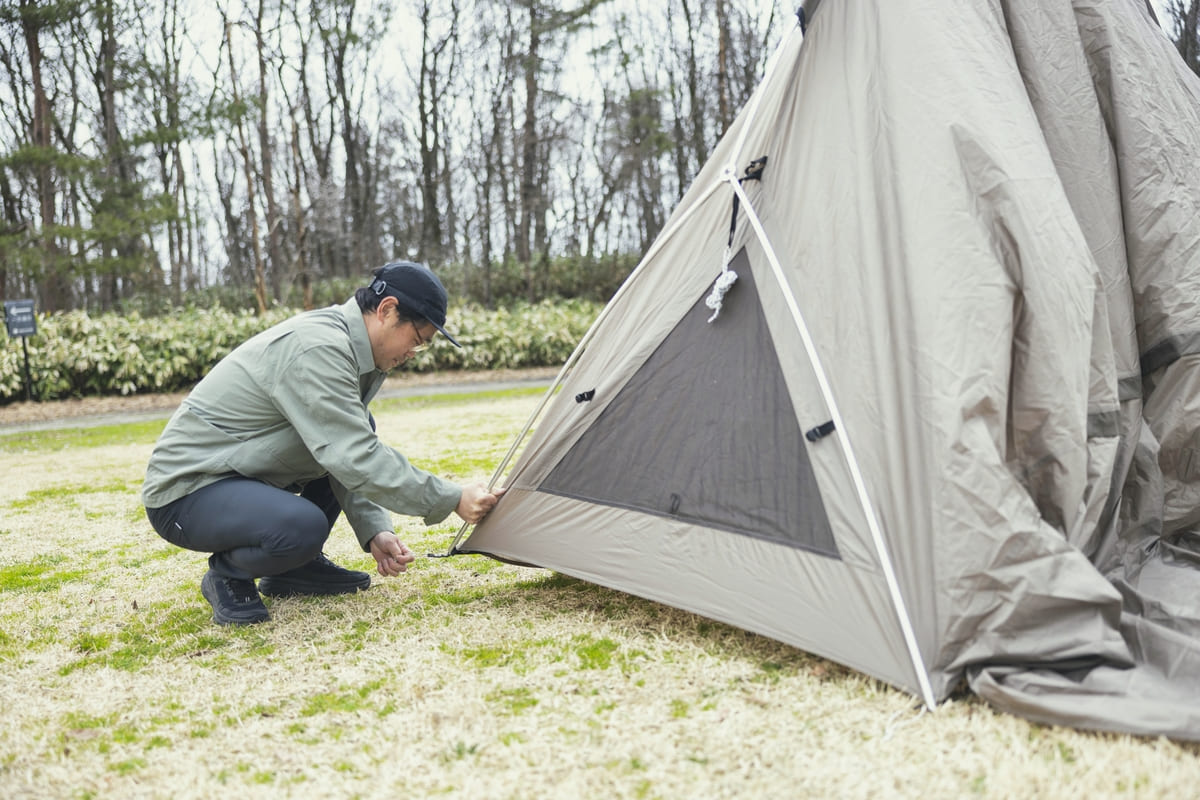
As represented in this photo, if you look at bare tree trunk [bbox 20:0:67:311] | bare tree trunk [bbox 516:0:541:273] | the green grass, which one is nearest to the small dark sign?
the green grass

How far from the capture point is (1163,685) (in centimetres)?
216

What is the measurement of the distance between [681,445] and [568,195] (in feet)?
81.0

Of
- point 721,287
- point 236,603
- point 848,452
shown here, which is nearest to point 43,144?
point 236,603

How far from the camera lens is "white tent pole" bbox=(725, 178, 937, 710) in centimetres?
227

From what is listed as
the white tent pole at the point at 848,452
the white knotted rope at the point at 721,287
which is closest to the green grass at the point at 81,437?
the white knotted rope at the point at 721,287

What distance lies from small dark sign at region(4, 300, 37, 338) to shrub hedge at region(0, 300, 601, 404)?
3.91 ft

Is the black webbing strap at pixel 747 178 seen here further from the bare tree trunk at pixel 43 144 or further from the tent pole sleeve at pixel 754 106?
the bare tree trunk at pixel 43 144

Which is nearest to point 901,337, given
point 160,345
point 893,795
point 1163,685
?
point 1163,685

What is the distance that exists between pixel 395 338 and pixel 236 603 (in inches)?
46.5

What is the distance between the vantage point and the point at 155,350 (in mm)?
13438

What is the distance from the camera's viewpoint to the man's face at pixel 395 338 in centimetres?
317

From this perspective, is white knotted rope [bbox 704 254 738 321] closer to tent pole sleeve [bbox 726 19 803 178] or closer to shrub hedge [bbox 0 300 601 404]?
tent pole sleeve [bbox 726 19 803 178]

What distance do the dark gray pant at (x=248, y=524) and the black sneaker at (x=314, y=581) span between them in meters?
0.45

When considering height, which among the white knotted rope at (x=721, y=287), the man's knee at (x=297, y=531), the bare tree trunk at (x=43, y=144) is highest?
the bare tree trunk at (x=43, y=144)
